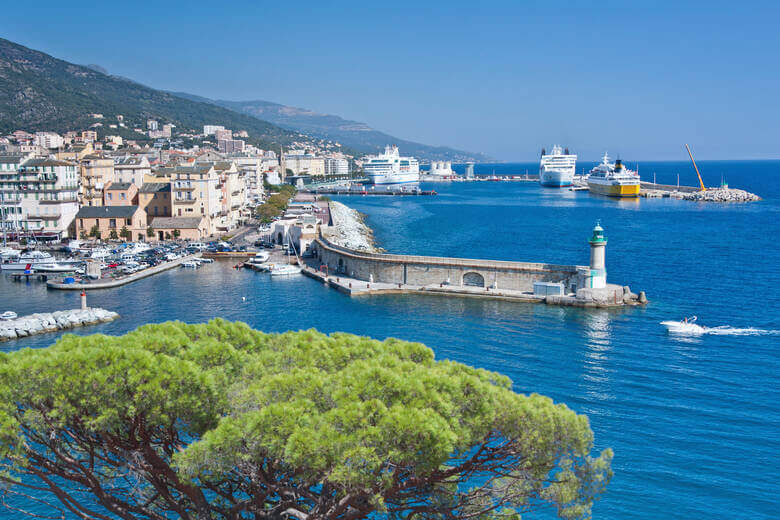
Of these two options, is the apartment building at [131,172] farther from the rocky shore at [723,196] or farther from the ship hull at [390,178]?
the ship hull at [390,178]

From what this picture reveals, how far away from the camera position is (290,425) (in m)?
8.55

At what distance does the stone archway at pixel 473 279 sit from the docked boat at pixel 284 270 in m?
13.1

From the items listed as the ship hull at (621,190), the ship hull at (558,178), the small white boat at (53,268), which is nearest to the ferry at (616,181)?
the ship hull at (621,190)

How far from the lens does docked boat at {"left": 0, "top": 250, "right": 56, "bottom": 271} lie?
44.9m

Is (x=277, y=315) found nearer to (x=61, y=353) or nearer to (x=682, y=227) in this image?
(x=61, y=353)

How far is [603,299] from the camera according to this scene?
3478 centimetres

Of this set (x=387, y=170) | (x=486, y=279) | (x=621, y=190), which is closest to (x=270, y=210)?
(x=486, y=279)

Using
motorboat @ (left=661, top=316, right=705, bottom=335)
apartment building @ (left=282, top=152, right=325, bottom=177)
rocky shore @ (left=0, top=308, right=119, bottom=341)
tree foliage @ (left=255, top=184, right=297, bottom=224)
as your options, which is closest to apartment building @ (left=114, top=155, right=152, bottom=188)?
tree foliage @ (left=255, top=184, right=297, bottom=224)

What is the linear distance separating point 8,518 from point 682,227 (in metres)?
73.4

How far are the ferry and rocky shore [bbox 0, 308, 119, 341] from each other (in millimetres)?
105441

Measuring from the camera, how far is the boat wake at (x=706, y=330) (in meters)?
29.1

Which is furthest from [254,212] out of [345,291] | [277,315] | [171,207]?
[277,315]

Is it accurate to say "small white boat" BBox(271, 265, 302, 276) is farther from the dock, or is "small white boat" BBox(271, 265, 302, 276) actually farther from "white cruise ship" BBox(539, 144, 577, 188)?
"white cruise ship" BBox(539, 144, 577, 188)

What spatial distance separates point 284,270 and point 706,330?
27.6m
